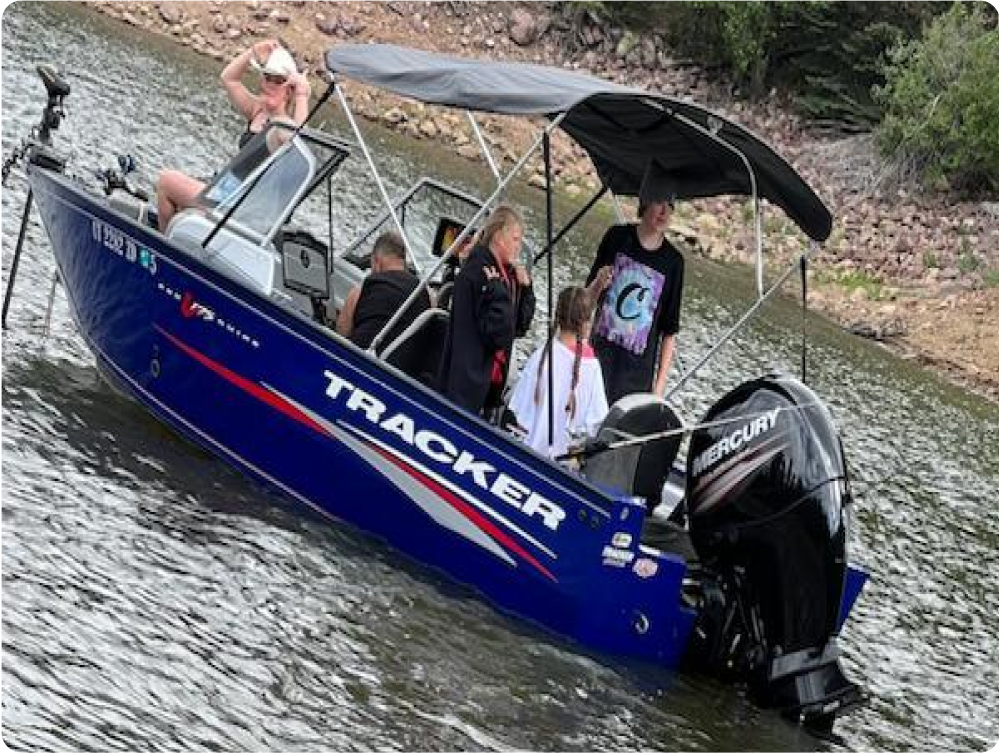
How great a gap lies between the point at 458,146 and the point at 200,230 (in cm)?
2481

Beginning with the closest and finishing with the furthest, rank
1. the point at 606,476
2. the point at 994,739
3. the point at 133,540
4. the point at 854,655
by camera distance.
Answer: the point at 133,540 < the point at 606,476 < the point at 994,739 < the point at 854,655

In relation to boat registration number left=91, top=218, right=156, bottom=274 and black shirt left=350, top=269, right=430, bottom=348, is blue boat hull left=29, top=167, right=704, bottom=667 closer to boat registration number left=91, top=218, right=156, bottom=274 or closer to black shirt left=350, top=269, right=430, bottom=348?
boat registration number left=91, top=218, right=156, bottom=274

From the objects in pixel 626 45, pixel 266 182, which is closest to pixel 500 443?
pixel 266 182

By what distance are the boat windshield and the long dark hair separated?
2.06 meters

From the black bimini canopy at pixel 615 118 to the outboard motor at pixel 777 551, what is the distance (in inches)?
67.4

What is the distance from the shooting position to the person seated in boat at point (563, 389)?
9836 mm

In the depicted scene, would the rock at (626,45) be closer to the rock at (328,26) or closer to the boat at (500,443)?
the rock at (328,26)

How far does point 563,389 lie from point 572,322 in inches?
16.3

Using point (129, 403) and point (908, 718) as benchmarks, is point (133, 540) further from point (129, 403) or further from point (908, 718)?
point (908, 718)

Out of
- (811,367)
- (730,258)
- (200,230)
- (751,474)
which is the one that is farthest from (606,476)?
(730,258)

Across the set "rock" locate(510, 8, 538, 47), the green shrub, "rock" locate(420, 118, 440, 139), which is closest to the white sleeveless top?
"rock" locate(420, 118, 440, 139)

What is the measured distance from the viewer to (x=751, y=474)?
30.4 feet

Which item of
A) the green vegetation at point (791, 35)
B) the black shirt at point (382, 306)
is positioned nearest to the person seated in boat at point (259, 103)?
the black shirt at point (382, 306)

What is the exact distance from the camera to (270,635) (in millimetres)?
8383
